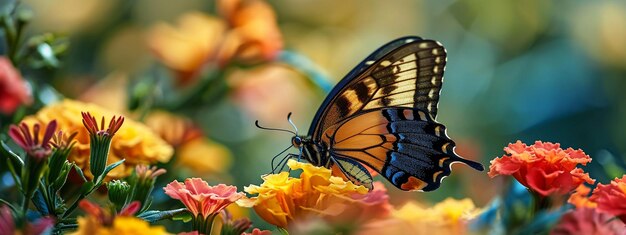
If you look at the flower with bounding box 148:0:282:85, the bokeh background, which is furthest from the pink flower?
the bokeh background

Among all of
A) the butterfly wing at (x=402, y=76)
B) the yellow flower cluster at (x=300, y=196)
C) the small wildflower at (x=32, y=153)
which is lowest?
the small wildflower at (x=32, y=153)

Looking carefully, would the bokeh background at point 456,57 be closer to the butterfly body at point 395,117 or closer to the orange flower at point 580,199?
the butterfly body at point 395,117

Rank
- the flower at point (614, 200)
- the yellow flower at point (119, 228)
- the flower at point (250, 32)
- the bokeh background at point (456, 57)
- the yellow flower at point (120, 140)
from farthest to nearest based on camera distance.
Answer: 1. the bokeh background at point (456, 57)
2. the flower at point (250, 32)
3. the yellow flower at point (120, 140)
4. the flower at point (614, 200)
5. the yellow flower at point (119, 228)

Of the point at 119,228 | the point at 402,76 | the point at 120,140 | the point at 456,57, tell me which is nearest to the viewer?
the point at 119,228

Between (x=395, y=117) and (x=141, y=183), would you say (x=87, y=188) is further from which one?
→ (x=395, y=117)

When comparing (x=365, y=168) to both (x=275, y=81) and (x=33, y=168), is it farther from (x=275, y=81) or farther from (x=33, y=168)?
(x=275, y=81)

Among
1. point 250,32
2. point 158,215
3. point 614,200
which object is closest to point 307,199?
point 158,215

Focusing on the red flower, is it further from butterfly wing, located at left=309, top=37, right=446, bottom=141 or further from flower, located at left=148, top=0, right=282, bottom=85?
flower, located at left=148, top=0, right=282, bottom=85

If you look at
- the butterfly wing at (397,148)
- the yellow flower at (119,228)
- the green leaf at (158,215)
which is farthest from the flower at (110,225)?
the butterfly wing at (397,148)
